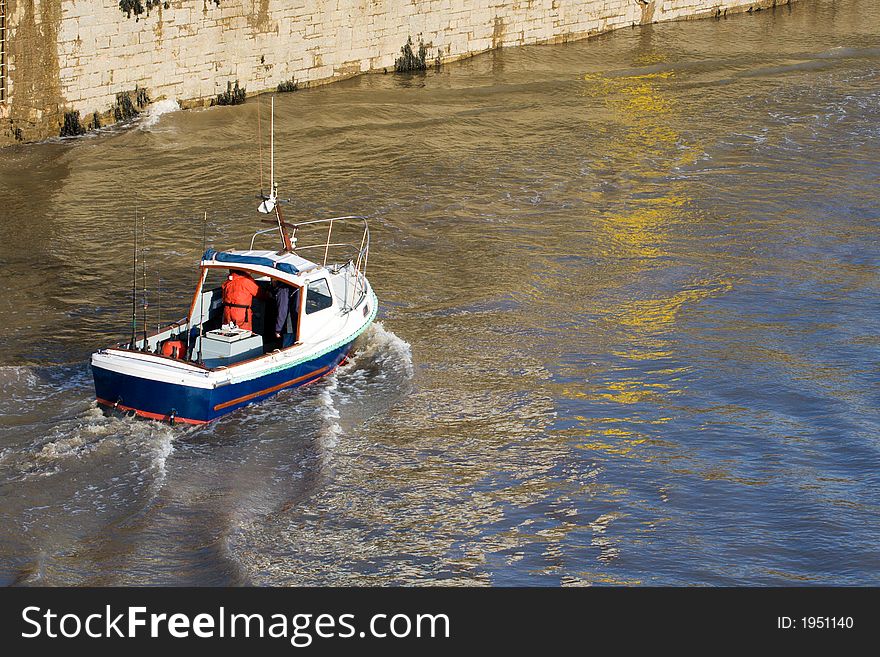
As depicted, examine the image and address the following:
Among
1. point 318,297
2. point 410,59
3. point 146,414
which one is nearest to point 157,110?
point 410,59

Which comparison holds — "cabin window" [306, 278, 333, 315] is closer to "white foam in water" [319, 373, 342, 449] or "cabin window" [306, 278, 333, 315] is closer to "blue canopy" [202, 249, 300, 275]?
"blue canopy" [202, 249, 300, 275]

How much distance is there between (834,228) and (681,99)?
892cm

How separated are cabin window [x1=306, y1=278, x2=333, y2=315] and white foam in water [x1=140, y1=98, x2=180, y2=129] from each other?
12.6 m

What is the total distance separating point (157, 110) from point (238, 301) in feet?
44.3

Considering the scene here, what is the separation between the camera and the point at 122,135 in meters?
26.7

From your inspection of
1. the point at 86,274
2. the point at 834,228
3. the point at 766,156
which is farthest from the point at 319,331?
the point at 766,156

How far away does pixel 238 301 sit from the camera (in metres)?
15.4

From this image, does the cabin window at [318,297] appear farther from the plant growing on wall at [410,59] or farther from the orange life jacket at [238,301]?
the plant growing on wall at [410,59]

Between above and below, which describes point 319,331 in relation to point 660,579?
above

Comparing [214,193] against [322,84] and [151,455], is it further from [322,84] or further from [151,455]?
[151,455]

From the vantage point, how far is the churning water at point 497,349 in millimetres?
12195

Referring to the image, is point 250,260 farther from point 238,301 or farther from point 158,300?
point 158,300

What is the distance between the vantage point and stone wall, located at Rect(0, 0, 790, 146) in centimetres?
2562

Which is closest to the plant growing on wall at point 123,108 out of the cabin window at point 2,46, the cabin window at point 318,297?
the cabin window at point 2,46
